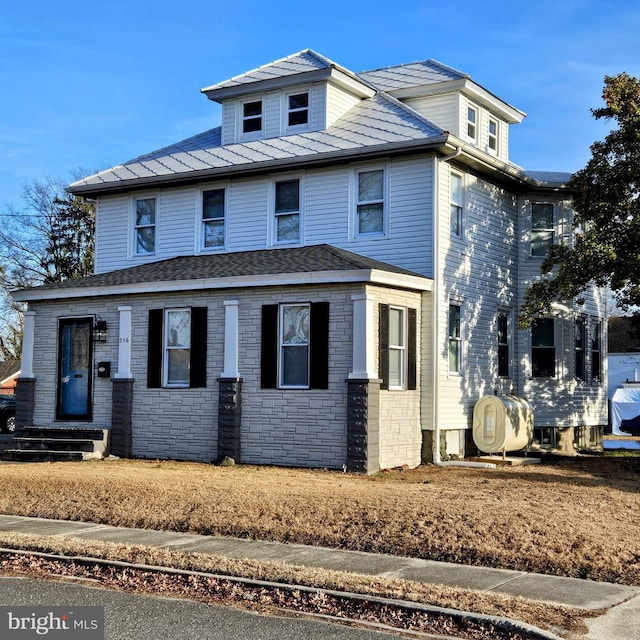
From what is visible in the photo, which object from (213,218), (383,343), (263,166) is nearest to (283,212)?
(263,166)

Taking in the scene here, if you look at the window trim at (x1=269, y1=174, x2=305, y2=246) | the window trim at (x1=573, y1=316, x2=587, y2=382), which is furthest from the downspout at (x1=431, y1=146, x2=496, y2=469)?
the window trim at (x1=573, y1=316, x2=587, y2=382)

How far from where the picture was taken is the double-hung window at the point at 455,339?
710 inches

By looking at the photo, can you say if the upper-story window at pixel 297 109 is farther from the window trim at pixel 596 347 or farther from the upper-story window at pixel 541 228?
the window trim at pixel 596 347

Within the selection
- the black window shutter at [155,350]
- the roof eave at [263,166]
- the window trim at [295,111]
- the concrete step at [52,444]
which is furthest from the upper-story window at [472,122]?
the concrete step at [52,444]

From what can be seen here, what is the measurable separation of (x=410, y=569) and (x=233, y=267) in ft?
32.9

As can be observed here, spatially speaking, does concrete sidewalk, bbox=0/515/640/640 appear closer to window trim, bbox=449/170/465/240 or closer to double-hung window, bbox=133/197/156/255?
window trim, bbox=449/170/465/240

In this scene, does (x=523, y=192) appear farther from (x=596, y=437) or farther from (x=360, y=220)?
(x=596, y=437)

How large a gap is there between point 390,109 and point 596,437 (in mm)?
10144

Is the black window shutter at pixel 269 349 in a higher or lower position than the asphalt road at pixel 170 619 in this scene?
higher

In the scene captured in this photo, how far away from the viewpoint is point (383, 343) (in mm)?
15875

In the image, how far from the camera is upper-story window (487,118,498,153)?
2104 cm

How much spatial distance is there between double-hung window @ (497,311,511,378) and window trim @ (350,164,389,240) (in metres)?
4.02

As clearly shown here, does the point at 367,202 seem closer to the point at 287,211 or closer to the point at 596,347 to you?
the point at 287,211

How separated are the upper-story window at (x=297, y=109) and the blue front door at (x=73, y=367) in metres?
6.56
